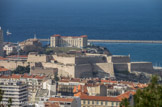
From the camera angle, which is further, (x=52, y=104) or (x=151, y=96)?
(x=52, y=104)

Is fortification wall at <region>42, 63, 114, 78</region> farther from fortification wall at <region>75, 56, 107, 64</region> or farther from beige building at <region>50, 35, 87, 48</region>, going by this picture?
beige building at <region>50, 35, 87, 48</region>

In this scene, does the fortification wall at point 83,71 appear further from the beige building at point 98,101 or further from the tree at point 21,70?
the beige building at point 98,101

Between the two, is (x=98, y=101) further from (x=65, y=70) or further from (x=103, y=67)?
(x=103, y=67)

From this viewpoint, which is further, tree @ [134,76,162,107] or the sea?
the sea

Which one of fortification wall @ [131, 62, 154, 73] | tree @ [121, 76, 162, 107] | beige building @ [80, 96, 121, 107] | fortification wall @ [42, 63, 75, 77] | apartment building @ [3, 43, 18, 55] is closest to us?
tree @ [121, 76, 162, 107]

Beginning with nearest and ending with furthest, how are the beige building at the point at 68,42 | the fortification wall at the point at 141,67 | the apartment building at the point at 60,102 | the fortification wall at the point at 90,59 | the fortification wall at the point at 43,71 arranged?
1. the apartment building at the point at 60,102
2. the fortification wall at the point at 43,71
3. the fortification wall at the point at 90,59
4. the fortification wall at the point at 141,67
5. the beige building at the point at 68,42

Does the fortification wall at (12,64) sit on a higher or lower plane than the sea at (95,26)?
lower

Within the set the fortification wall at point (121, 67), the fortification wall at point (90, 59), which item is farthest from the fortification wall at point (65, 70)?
the fortification wall at point (121, 67)

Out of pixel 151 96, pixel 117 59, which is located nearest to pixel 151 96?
pixel 151 96

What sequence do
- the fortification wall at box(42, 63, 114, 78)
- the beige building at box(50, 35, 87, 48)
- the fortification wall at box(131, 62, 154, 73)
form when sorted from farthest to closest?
the beige building at box(50, 35, 87, 48)
the fortification wall at box(131, 62, 154, 73)
the fortification wall at box(42, 63, 114, 78)

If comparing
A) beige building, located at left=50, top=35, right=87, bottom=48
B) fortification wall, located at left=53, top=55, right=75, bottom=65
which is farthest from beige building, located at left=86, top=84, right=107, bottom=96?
beige building, located at left=50, top=35, right=87, bottom=48

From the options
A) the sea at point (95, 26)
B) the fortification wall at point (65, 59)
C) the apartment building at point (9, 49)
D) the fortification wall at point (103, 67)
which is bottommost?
the fortification wall at point (103, 67)
